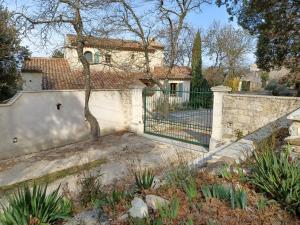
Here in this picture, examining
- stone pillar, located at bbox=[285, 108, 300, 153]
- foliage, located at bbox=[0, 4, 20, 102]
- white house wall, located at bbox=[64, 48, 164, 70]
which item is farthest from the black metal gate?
A: stone pillar, located at bbox=[285, 108, 300, 153]

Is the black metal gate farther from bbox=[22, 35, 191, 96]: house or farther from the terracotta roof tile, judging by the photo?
the terracotta roof tile

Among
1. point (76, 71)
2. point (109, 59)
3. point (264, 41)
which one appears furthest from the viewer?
point (76, 71)

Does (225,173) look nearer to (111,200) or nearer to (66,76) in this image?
(111,200)

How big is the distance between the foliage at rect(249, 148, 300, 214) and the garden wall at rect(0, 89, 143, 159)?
9.49 m

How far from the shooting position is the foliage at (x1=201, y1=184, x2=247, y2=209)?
2992mm

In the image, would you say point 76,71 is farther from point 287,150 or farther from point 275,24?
point 287,150

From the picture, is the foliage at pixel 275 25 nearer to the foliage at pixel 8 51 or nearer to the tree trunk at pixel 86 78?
the tree trunk at pixel 86 78

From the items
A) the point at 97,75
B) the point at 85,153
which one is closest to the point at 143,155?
the point at 85,153

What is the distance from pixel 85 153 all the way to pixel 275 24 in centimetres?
1289

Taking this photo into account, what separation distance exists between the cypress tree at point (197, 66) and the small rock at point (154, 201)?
2371cm

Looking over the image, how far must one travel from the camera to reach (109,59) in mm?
13891

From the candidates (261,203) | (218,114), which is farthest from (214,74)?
(261,203)

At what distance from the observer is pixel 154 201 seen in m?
3.30

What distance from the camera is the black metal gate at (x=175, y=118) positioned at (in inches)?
448
